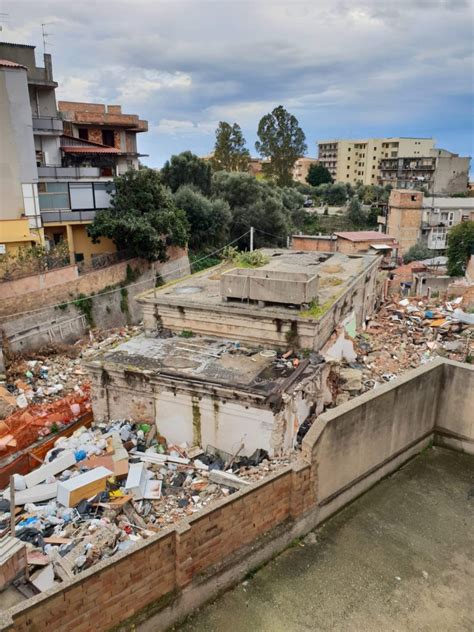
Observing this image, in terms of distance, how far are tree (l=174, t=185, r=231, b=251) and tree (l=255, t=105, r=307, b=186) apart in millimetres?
23417

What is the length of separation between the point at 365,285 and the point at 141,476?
1194 centimetres

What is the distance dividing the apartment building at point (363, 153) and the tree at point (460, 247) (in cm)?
4000

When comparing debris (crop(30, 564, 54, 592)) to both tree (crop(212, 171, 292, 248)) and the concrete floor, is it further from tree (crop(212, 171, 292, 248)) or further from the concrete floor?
tree (crop(212, 171, 292, 248))

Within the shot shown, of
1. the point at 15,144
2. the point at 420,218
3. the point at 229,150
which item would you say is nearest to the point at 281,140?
the point at 229,150

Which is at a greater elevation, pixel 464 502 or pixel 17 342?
pixel 464 502

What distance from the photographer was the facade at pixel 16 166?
62.2 ft

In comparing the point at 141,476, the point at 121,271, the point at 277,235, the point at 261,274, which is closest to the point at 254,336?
the point at 261,274

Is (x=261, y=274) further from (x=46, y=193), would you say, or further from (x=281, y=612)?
(x=46, y=193)

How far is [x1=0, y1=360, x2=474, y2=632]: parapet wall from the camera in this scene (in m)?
4.08

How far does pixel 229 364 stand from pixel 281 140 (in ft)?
149

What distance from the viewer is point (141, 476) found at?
8.41 m

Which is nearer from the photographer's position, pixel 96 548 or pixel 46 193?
pixel 96 548

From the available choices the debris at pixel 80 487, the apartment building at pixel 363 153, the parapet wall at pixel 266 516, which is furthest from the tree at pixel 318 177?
the debris at pixel 80 487

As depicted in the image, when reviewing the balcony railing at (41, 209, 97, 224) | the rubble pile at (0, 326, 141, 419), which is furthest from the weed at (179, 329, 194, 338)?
the balcony railing at (41, 209, 97, 224)
